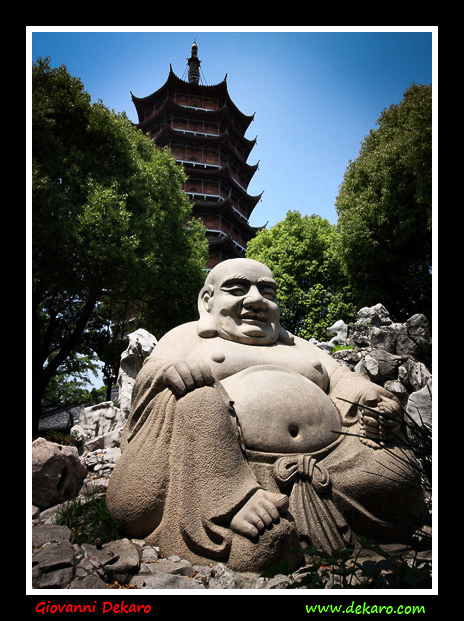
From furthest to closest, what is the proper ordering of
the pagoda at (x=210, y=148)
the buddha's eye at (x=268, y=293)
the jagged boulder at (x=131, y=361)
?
1. the pagoda at (x=210, y=148)
2. the jagged boulder at (x=131, y=361)
3. the buddha's eye at (x=268, y=293)

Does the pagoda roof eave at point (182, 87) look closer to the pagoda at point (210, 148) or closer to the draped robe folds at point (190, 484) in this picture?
the pagoda at point (210, 148)

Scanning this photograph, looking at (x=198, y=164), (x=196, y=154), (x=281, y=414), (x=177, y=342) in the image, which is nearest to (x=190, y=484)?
(x=281, y=414)

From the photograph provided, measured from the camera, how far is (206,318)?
12.7 feet

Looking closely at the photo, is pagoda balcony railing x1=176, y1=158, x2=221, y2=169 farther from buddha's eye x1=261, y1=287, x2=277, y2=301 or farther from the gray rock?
the gray rock

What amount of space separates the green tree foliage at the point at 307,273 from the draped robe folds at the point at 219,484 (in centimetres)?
1039

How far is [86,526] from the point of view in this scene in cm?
305

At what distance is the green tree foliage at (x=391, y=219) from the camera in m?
11.2

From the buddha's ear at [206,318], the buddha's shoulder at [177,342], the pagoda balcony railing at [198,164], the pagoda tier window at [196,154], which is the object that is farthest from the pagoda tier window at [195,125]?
the buddha's shoulder at [177,342]

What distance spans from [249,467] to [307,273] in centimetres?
1249

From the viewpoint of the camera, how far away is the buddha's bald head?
3715 millimetres

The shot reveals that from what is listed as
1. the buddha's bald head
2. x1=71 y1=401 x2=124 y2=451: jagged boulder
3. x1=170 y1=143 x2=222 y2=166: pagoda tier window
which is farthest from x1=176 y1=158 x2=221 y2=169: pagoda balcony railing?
the buddha's bald head

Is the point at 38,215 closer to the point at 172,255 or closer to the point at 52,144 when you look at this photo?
the point at 52,144

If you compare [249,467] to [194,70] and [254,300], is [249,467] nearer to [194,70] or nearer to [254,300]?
[254,300]

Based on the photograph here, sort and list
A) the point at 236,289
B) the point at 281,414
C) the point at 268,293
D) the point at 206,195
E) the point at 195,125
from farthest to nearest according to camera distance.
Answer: the point at 195,125, the point at 206,195, the point at 268,293, the point at 236,289, the point at 281,414
